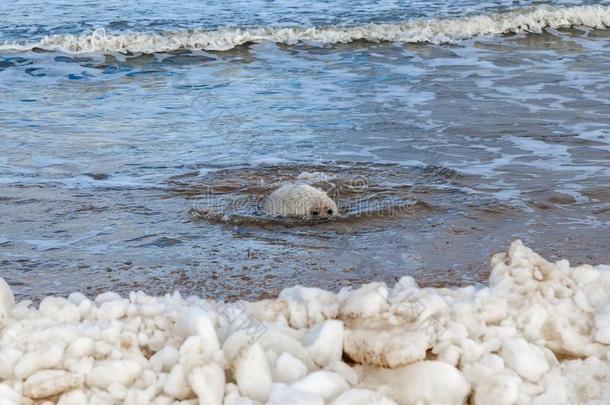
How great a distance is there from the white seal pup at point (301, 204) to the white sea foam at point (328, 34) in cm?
A: 730

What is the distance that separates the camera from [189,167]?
6.40 meters

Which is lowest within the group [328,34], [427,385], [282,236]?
[282,236]

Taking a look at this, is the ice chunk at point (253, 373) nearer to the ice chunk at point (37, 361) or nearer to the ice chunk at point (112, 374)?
the ice chunk at point (112, 374)

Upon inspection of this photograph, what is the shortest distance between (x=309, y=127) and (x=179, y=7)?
8.66 meters

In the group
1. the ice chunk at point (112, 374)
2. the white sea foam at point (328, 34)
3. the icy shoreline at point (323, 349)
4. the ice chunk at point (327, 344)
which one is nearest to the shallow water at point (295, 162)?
the white sea foam at point (328, 34)

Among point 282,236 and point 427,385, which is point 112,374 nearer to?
point 427,385

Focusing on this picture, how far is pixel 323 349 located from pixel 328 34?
10.9m

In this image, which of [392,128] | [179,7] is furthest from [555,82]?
[179,7]

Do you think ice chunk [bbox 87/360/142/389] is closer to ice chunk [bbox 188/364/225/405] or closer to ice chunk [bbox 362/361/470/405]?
ice chunk [bbox 188/364/225/405]

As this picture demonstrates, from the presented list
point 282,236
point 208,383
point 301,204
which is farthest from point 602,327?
point 301,204

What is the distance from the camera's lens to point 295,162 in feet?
21.2

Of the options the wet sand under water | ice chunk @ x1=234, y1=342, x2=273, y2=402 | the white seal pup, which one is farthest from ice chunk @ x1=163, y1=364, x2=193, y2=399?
the white seal pup

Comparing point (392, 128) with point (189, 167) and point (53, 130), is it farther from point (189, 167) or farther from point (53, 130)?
point (53, 130)

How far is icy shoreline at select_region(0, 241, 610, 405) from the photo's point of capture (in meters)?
2.13
